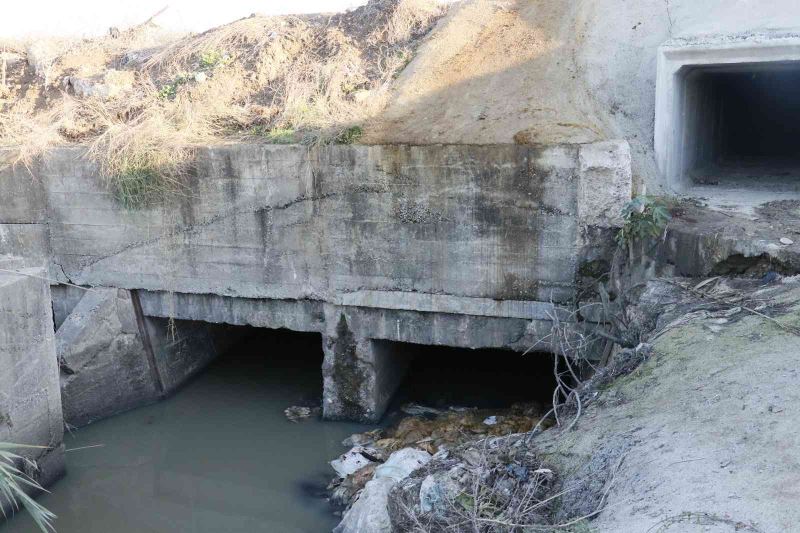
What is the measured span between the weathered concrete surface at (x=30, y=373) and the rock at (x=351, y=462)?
8.84 feet

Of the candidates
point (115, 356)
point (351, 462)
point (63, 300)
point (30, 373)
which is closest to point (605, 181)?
point (351, 462)

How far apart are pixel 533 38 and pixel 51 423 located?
678cm

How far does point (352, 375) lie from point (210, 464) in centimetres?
172

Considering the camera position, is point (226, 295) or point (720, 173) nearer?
point (226, 295)

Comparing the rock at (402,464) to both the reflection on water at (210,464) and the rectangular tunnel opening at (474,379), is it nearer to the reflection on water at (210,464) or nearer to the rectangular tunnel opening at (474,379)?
the reflection on water at (210,464)

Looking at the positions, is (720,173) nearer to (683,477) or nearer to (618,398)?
(618,398)

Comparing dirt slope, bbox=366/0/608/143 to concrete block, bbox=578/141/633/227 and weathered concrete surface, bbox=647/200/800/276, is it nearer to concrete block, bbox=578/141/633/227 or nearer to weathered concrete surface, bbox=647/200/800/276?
concrete block, bbox=578/141/633/227

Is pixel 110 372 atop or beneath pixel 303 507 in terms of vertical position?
atop

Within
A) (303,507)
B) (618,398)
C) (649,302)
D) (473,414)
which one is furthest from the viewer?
(473,414)

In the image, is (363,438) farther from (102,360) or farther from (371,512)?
(102,360)

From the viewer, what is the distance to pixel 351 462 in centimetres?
701

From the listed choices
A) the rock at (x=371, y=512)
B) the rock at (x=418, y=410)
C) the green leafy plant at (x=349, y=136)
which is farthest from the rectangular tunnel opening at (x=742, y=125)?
the rock at (x=371, y=512)

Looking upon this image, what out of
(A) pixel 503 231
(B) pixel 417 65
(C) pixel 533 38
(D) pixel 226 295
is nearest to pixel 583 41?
(C) pixel 533 38

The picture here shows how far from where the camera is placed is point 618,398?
4.22 m
